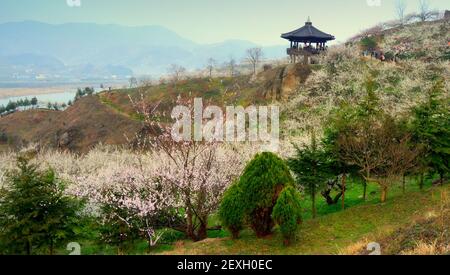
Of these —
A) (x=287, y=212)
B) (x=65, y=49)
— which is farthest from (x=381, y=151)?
(x=65, y=49)

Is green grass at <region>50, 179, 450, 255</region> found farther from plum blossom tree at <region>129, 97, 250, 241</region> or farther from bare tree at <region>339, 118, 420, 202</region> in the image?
bare tree at <region>339, 118, 420, 202</region>

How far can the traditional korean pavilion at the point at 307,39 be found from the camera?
6081 centimetres

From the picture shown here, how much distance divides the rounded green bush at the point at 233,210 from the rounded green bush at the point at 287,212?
1789 mm

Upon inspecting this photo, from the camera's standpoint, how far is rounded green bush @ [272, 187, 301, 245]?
15.0 metres

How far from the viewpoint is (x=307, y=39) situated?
2445 inches

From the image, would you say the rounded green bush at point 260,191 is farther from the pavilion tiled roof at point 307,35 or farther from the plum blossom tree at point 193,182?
the pavilion tiled roof at point 307,35

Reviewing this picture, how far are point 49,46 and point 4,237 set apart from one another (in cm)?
6744

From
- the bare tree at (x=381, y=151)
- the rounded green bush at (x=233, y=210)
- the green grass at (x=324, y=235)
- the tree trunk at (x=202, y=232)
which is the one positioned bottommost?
the tree trunk at (x=202, y=232)

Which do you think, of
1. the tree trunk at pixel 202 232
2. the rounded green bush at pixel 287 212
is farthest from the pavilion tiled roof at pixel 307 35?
the rounded green bush at pixel 287 212

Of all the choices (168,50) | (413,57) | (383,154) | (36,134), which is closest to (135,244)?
(383,154)

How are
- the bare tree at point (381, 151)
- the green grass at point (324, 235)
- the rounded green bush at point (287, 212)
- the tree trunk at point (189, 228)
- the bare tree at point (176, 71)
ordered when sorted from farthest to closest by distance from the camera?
the bare tree at point (176, 71), the tree trunk at point (189, 228), the bare tree at point (381, 151), the green grass at point (324, 235), the rounded green bush at point (287, 212)

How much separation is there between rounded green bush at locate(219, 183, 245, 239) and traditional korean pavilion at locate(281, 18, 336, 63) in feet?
156

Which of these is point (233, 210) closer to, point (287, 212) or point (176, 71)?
point (287, 212)

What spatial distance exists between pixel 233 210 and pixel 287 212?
101 inches
